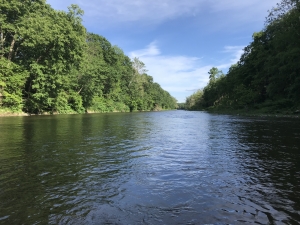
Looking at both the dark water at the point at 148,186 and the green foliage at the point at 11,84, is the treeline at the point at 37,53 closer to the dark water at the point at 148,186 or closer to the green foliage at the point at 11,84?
the green foliage at the point at 11,84

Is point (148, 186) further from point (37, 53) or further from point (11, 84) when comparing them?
point (37, 53)

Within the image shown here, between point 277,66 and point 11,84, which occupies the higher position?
point 277,66

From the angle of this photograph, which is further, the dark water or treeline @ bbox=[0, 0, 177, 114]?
treeline @ bbox=[0, 0, 177, 114]

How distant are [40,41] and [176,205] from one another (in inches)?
1681

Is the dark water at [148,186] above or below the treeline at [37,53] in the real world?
below

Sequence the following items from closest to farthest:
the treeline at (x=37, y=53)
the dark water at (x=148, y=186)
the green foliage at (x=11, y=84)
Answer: the dark water at (x=148, y=186), the green foliage at (x=11, y=84), the treeline at (x=37, y=53)

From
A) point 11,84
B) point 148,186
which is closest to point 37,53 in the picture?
point 11,84

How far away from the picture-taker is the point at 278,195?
5.61 metres

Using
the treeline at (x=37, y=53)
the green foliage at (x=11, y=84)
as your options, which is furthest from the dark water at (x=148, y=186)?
the treeline at (x=37, y=53)

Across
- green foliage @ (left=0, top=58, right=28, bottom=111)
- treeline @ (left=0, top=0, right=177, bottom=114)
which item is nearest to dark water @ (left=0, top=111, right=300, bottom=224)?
green foliage @ (left=0, top=58, right=28, bottom=111)

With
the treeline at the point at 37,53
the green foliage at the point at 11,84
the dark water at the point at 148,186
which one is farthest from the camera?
the treeline at the point at 37,53

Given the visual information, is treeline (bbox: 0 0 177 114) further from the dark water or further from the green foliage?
the dark water

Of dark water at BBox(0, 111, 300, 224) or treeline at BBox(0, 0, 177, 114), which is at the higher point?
treeline at BBox(0, 0, 177, 114)

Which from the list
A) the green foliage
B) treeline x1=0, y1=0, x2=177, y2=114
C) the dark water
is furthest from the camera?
treeline x1=0, y1=0, x2=177, y2=114
